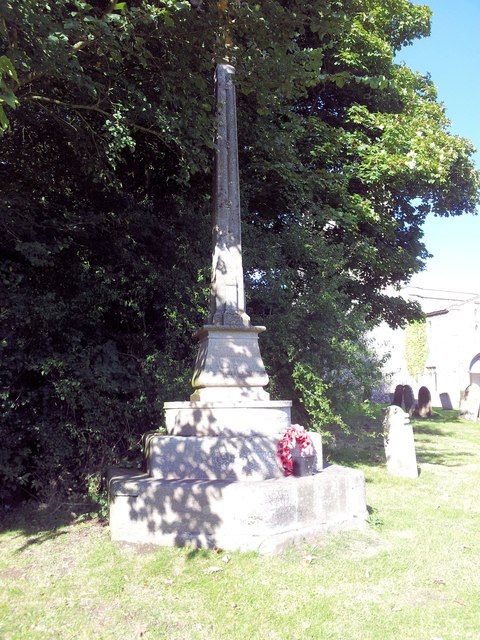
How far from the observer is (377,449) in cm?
1078

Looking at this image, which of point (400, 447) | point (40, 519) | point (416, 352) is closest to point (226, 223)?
point (40, 519)

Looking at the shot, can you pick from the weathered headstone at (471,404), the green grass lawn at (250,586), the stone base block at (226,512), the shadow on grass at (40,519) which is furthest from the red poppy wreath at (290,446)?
the weathered headstone at (471,404)

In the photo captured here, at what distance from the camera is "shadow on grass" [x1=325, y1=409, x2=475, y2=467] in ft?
30.8

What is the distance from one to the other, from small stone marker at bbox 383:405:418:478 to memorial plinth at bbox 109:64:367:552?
2746mm

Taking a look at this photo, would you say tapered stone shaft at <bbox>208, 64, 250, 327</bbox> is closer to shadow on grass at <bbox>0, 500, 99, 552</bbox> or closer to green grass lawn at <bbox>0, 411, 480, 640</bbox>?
green grass lawn at <bbox>0, 411, 480, 640</bbox>

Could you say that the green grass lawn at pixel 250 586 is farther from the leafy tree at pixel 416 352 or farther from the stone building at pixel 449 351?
the stone building at pixel 449 351

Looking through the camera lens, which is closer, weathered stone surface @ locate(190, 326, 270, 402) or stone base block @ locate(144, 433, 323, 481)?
stone base block @ locate(144, 433, 323, 481)

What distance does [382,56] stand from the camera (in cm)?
1085

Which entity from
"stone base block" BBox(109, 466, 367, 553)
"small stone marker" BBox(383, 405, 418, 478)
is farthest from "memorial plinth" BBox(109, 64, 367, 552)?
"small stone marker" BBox(383, 405, 418, 478)

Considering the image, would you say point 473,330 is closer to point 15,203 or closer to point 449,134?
point 449,134

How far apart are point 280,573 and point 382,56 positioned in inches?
420

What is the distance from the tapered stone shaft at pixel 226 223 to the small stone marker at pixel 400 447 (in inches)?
153

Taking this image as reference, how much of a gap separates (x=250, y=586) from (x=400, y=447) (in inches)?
199

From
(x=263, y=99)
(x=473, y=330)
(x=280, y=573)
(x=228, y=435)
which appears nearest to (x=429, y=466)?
(x=228, y=435)
